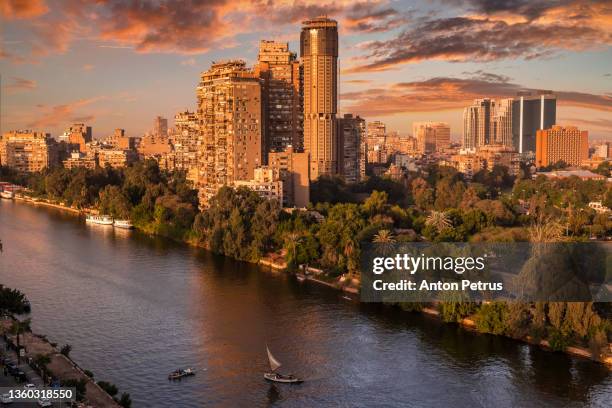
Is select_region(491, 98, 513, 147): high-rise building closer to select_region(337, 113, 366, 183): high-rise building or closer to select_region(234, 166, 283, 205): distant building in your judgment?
select_region(337, 113, 366, 183): high-rise building

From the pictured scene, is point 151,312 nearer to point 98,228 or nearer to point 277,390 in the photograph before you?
point 277,390

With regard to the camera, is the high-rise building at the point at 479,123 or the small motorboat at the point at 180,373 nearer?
the small motorboat at the point at 180,373

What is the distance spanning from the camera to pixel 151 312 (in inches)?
371

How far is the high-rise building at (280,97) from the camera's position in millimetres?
19344

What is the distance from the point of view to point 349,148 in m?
22.5

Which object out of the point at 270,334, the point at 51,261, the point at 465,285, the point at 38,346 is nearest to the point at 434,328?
the point at 465,285

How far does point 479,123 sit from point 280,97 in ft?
102

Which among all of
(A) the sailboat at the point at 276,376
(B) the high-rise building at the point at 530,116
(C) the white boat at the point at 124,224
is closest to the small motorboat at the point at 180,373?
(A) the sailboat at the point at 276,376

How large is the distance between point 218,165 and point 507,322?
1038 centimetres

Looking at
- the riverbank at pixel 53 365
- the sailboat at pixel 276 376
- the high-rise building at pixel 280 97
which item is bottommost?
the sailboat at pixel 276 376

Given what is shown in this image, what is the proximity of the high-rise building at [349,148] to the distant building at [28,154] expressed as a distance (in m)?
15.2

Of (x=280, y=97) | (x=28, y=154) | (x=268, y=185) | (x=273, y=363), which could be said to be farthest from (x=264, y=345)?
(x=28, y=154)

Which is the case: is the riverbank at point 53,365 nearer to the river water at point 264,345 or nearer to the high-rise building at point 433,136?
the river water at point 264,345

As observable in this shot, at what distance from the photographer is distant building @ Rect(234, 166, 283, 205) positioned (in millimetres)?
15906
